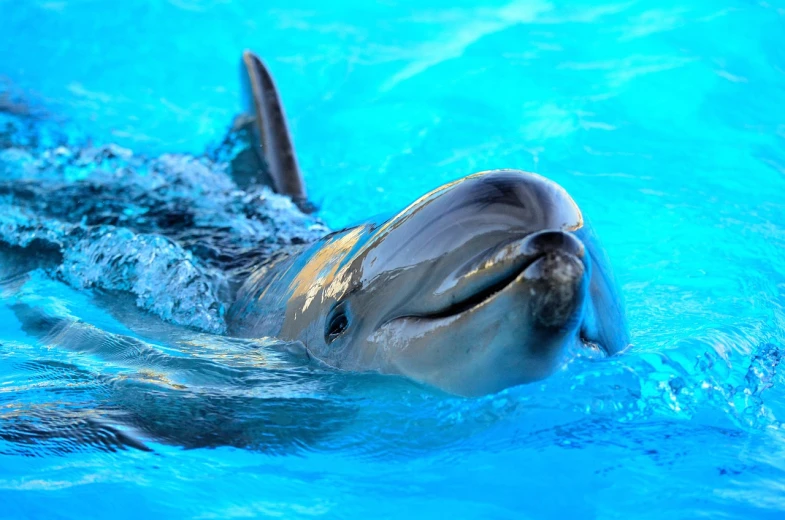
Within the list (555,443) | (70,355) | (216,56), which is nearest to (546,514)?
(555,443)

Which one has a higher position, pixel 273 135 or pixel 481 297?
pixel 273 135

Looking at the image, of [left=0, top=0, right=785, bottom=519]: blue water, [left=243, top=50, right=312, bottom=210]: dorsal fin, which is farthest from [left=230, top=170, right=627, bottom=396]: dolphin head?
[left=243, top=50, right=312, bottom=210]: dorsal fin

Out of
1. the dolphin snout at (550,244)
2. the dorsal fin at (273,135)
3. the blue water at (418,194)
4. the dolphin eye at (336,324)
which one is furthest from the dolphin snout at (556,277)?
the dorsal fin at (273,135)

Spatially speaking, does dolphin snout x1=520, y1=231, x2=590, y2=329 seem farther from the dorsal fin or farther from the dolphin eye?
the dorsal fin

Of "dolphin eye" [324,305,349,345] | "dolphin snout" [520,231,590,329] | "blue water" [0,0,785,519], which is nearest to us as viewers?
"dolphin snout" [520,231,590,329]

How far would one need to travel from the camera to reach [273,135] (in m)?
7.51

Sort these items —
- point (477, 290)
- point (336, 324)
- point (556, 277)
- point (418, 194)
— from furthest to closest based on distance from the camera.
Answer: point (418, 194)
point (336, 324)
point (477, 290)
point (556, 277)

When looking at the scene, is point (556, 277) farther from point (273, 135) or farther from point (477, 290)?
point (273, 135)

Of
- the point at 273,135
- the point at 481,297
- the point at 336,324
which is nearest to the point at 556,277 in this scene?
the point at 481,297

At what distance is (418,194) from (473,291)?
16.6ft

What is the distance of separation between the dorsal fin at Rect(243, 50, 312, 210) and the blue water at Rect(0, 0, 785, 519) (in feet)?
1.82

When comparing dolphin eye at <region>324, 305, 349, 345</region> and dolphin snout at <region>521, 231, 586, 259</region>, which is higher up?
dolphin snout at <region>521, 231, 586, 259</region>

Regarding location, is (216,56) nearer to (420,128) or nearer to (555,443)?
(420,128)

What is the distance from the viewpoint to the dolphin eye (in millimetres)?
3689
